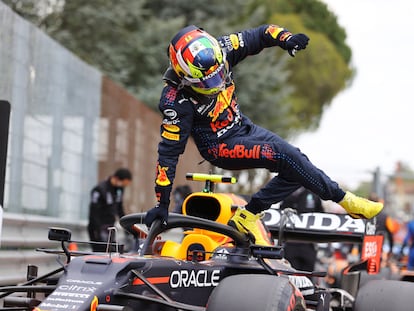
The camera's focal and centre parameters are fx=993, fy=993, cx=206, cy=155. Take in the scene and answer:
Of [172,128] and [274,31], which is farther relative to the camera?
[274,31]

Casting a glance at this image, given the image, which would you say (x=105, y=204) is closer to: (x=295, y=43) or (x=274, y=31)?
(x=274, y=31)

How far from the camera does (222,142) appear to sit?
6734mm

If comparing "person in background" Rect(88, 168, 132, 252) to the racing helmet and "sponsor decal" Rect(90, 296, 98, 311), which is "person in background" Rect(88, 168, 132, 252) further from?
"sponsor decal" Rect(90, 296, 98, 311)

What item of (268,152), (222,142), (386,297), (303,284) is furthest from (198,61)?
(386,297)

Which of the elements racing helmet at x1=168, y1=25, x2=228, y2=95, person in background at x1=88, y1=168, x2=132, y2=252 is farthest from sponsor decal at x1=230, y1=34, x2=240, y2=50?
person in background at x1=88, y1=168, x2=132, y2=252

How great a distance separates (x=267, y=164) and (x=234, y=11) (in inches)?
883

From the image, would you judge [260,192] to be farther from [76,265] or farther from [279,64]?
[279,64]

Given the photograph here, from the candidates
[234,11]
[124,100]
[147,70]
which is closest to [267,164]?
[124,100]

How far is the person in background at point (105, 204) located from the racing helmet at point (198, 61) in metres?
6.37

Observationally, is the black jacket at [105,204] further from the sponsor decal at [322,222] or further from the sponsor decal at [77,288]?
the sponsor decal at [77,288]

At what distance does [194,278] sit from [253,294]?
632 mm

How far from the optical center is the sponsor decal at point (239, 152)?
658 centimetres

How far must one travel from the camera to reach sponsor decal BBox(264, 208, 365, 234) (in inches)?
330

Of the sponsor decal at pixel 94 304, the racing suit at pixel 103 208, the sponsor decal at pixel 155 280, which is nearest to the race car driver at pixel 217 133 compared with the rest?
the sponsor decal at pixel 155 280
